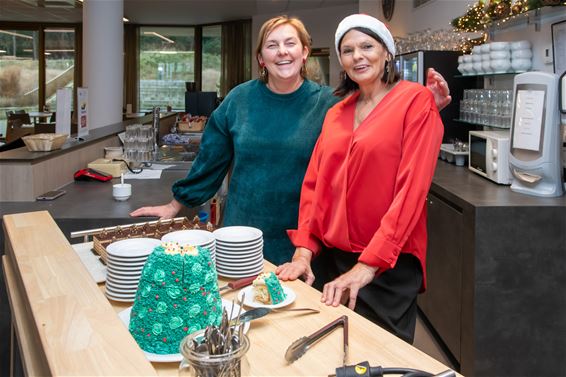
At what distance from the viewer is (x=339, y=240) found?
1.80 metres

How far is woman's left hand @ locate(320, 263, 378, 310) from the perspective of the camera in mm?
1393

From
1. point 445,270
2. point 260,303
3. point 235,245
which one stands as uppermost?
point 235,245

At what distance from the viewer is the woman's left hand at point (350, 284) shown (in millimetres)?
1393

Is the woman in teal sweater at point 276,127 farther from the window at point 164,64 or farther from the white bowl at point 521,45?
the window at point 164,64

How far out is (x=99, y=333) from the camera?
95cm

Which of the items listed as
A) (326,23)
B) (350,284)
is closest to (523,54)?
(350,284)

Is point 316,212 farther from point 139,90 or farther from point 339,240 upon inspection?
point 139,90

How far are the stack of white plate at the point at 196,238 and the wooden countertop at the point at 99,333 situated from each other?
12 cm

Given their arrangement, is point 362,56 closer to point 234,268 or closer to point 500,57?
point 234,268

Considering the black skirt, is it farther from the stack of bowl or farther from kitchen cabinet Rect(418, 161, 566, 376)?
the stack of bowl

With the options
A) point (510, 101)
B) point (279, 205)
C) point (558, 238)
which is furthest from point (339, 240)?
point (510, 101)

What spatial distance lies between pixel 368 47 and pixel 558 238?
1.51 metres

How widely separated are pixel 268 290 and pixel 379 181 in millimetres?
611

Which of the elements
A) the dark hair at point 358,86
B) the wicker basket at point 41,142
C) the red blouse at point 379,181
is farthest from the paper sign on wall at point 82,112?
the red blouse at point 379,181
